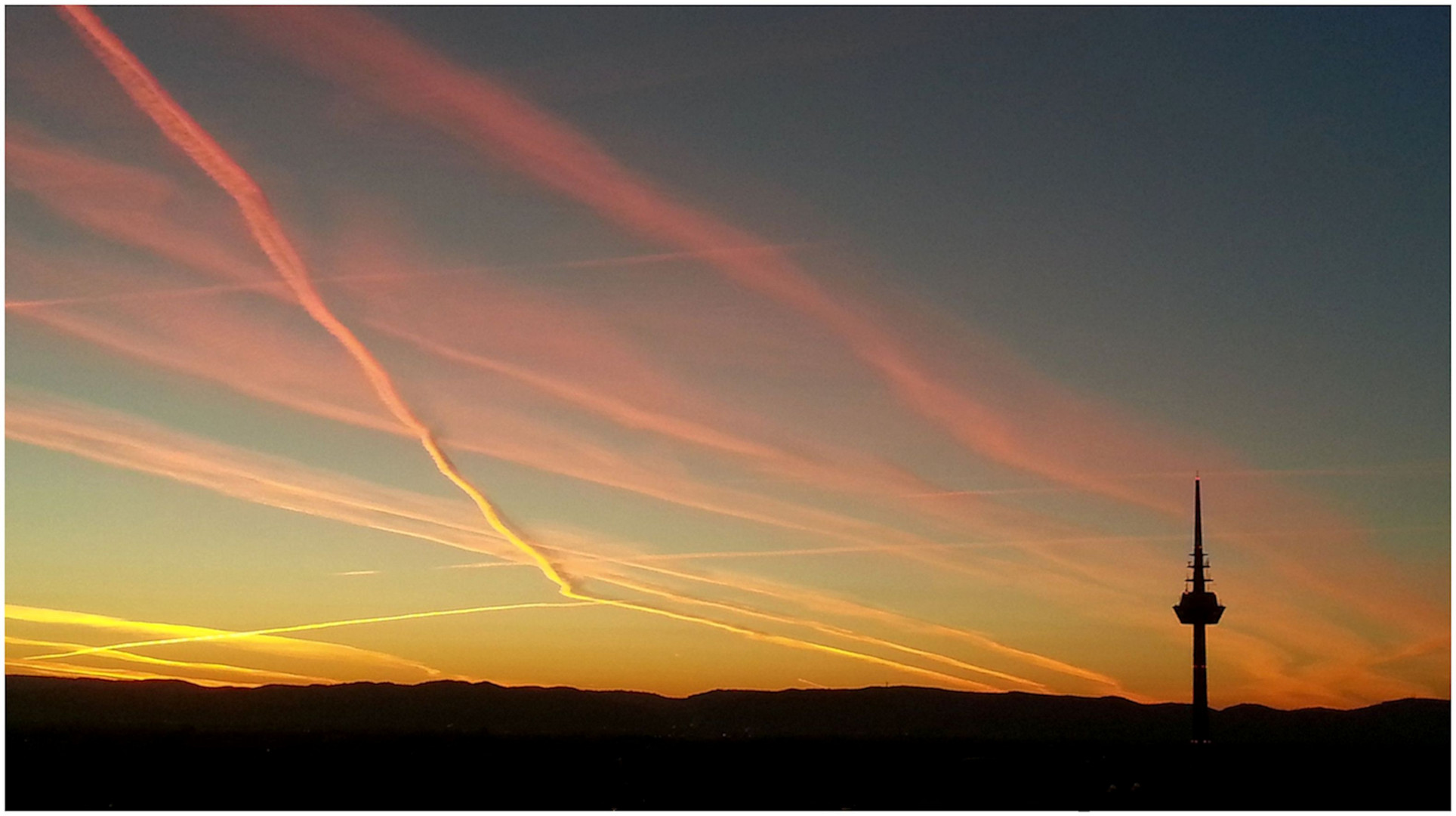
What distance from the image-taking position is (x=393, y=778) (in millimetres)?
185125

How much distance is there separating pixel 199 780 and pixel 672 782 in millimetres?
59377

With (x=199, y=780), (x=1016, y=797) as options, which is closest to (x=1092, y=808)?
(x=1016, y=797)

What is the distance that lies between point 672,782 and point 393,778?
124ft

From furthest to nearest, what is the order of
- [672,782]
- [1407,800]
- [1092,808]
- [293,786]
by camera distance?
[672,782] → [293,786] → [1407,800] → [1092,808]

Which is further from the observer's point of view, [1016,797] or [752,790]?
[752,790]

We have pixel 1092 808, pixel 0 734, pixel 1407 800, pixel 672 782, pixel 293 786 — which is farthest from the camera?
pixel 672 782

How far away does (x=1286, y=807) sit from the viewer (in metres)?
142

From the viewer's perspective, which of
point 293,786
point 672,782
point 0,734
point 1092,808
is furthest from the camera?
point 672,782

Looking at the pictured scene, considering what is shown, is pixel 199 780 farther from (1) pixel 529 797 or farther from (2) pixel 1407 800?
(2) pixel 1407 800

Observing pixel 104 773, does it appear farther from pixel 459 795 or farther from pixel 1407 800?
pixel 1407 800

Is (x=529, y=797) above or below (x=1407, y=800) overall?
below

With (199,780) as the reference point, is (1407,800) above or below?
above

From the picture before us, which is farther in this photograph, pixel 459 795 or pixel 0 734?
pixel 459 795

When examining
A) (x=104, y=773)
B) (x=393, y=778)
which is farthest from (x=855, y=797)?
(x=104, y=773)
